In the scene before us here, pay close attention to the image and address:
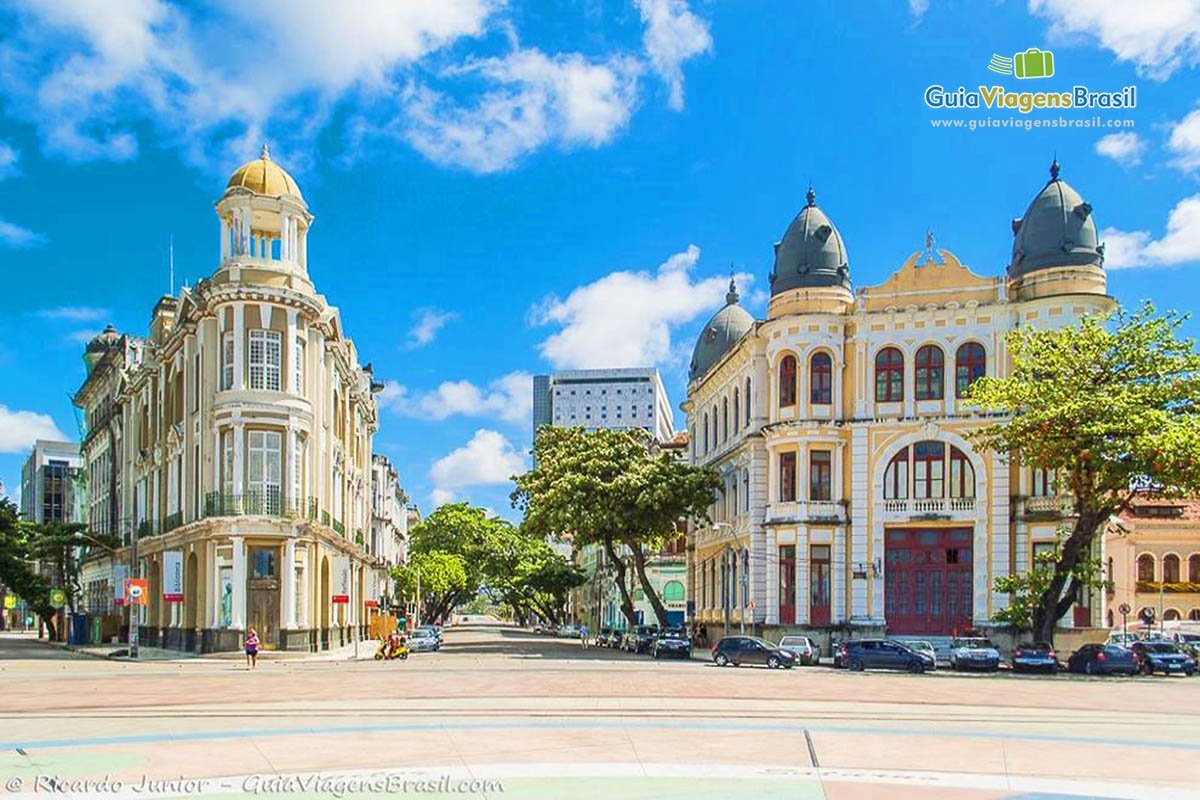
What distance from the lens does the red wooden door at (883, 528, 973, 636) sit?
2172 inches

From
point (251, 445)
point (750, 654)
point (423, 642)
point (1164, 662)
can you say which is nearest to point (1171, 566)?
point (1164, 662)

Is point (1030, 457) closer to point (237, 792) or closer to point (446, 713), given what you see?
point (446, 713)

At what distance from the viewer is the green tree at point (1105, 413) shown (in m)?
41.3

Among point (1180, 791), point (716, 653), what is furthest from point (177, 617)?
point (1180, 791)

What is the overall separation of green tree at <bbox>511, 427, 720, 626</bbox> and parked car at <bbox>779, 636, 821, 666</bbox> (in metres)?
13.8

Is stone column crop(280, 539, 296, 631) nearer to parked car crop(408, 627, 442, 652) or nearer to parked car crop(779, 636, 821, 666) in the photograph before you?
parked car crop(408, 627, 442, 652)

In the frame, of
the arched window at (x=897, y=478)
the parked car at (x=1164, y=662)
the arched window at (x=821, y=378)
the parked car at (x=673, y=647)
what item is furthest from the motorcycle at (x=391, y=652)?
the parked car at (x=1164, y=662)

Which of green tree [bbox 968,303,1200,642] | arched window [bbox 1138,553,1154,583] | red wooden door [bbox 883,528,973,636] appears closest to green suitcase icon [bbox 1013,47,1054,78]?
green tree [bbox 968,303,1200,642]

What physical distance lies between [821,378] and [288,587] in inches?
1032

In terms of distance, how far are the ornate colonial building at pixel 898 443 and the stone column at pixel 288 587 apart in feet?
71.3

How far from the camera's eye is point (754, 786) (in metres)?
14.4

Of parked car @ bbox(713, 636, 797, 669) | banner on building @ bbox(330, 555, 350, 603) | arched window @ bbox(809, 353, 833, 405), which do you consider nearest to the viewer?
parked car @ bbox(713, 636, 797, 669)

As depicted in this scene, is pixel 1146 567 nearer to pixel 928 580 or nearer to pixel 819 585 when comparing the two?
pixel 928 580

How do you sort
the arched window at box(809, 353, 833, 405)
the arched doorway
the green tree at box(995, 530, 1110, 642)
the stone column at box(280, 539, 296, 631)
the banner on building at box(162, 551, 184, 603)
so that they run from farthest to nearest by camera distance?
1. the arched window at box(809, 353, 833, 405)
2. the arched doorway
3. the banner on building at box(162, 551, 184, 603)
4. the stone column at box(280, 539, 296, 631)
5. the green tree at box(995, 530, 1110, 642)
